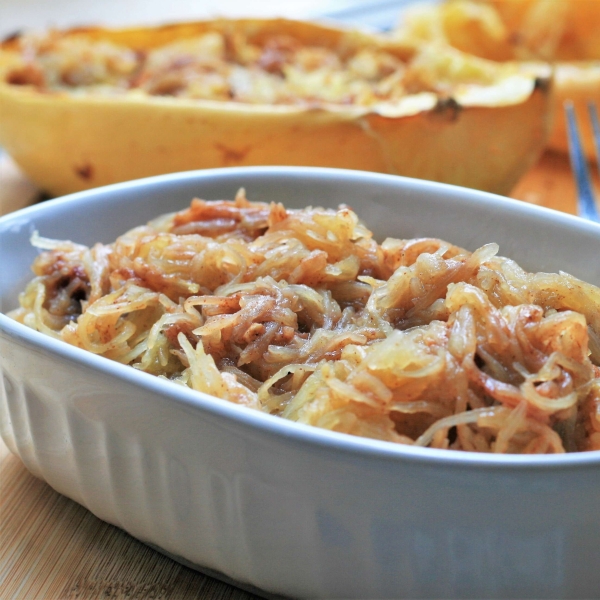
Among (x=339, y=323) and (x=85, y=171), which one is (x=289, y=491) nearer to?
(x=339, y=323)

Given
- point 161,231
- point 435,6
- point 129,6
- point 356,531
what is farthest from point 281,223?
point 129,6

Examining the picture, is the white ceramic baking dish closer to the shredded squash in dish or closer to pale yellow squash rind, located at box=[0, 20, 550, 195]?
the shredded squash in dish

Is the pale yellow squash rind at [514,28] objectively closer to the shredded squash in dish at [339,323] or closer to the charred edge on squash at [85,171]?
the charred edge on squash at [85,171]

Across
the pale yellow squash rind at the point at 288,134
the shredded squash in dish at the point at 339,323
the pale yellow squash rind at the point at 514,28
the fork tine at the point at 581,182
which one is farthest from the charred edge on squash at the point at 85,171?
the pale yellow squash rind at the point at 514,28

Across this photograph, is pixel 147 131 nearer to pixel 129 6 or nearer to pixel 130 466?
pixel 130 466

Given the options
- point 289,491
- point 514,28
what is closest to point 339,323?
point 289,491
